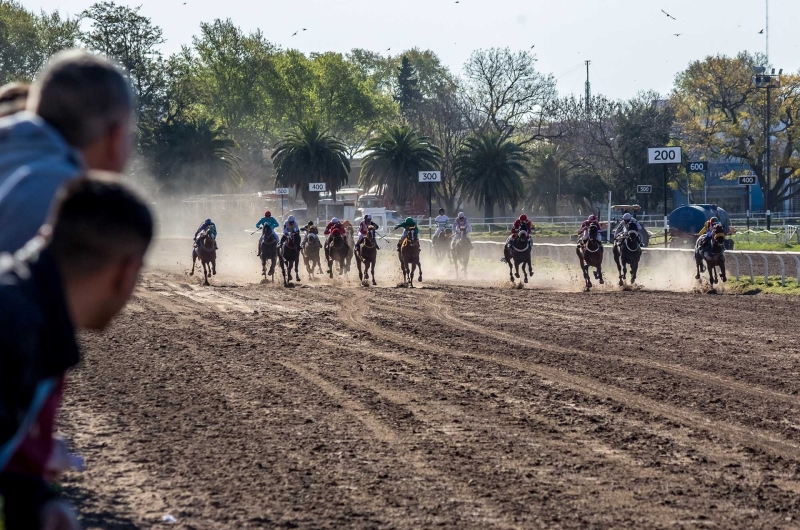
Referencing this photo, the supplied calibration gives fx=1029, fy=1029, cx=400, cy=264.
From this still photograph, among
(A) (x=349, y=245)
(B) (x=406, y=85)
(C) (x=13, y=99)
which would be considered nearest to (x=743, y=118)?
(A) (x=349, y=245)

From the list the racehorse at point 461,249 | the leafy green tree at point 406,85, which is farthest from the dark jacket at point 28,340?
the leafy green tree at point 406,85

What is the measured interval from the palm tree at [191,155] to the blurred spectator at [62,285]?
245ft

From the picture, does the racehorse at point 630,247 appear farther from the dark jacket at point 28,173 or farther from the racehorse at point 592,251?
the dark jacket at point 28,173

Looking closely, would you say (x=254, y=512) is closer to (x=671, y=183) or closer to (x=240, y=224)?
(x=240, y=224)

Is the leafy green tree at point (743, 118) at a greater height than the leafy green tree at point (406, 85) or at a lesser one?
lesser

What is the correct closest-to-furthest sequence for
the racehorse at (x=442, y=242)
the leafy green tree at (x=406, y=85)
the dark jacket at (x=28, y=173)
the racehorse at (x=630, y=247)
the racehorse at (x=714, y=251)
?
the dark jacket at (x=28, y=173)
the racehorse at (x=714, y=251)
the racehorse at (x=630, y=247)
the racehorse at (x=442, y=242)
the leafy green tree at (x=406, y=85)

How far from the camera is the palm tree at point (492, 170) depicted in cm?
6338

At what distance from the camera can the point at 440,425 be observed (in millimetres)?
8492

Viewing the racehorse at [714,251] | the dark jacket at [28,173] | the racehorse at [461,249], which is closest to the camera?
the dark jacket at [28,173]

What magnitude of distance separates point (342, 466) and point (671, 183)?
6750 cm

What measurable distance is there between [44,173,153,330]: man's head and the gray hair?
1.06ft

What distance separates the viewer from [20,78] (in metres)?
73.9

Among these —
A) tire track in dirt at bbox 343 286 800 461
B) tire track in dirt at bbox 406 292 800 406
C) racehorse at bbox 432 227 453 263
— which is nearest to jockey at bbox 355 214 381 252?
racehorse at bbox 432 227 453 263

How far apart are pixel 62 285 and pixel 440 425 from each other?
6.62 m
